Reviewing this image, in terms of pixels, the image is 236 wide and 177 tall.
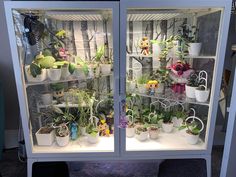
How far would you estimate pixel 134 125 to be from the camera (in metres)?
1.67

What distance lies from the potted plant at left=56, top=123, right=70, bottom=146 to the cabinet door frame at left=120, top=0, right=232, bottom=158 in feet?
1.44

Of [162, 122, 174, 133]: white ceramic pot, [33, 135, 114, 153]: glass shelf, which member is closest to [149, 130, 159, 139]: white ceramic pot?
[162, 122, 174, 133]: white ceramic pot

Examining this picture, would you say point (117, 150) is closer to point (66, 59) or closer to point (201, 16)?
point (66, 59)

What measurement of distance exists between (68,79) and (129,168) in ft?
3.31

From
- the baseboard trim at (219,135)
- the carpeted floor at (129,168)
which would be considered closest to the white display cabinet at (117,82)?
the carpeted floor at (129,168)

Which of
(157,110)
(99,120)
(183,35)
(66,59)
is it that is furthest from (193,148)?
(66,59)

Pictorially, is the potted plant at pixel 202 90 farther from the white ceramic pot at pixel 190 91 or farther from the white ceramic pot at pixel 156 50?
the white ceramic pot at pixel 156 50

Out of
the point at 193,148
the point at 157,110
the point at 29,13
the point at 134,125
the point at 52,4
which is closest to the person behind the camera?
the point at 52,4

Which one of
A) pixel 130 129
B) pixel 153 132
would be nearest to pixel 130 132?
pixel 130 129

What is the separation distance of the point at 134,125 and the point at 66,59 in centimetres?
77

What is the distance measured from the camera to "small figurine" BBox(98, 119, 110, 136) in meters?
1.66

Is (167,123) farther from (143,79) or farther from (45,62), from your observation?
(45,62)

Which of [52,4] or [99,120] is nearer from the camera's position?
[52,4]

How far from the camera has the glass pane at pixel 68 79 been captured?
1457 mm
